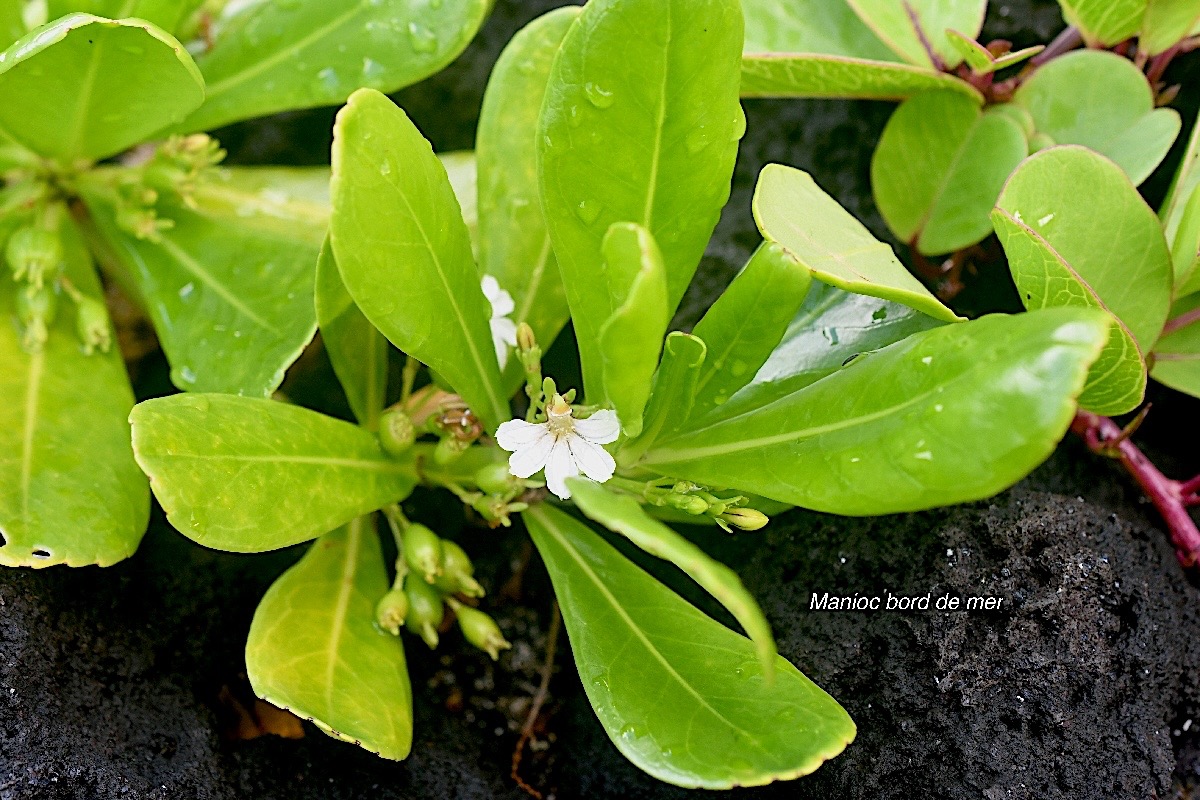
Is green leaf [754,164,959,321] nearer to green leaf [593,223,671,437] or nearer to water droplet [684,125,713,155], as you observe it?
water droplet [684,125,713,155]

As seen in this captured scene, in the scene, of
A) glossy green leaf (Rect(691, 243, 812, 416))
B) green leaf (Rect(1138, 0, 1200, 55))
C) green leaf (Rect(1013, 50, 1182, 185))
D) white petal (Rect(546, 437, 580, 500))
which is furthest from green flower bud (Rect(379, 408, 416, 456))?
green leaf (Rect(1138, 0, 1200, 55))

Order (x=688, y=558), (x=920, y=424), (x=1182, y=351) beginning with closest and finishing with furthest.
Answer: (x=688, y=558) < (x=920, y=424) < (x=1182, y=351)

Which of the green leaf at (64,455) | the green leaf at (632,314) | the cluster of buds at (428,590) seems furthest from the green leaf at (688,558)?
the green leaf at (64,455)

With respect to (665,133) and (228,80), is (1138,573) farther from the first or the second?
(228,80)

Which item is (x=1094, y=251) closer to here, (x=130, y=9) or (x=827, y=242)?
(x=827, y=242)

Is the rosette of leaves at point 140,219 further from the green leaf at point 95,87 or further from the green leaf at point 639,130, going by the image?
the green leaf at point 639,130

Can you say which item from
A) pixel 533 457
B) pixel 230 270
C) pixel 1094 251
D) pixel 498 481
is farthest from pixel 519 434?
pixel 1094 251
